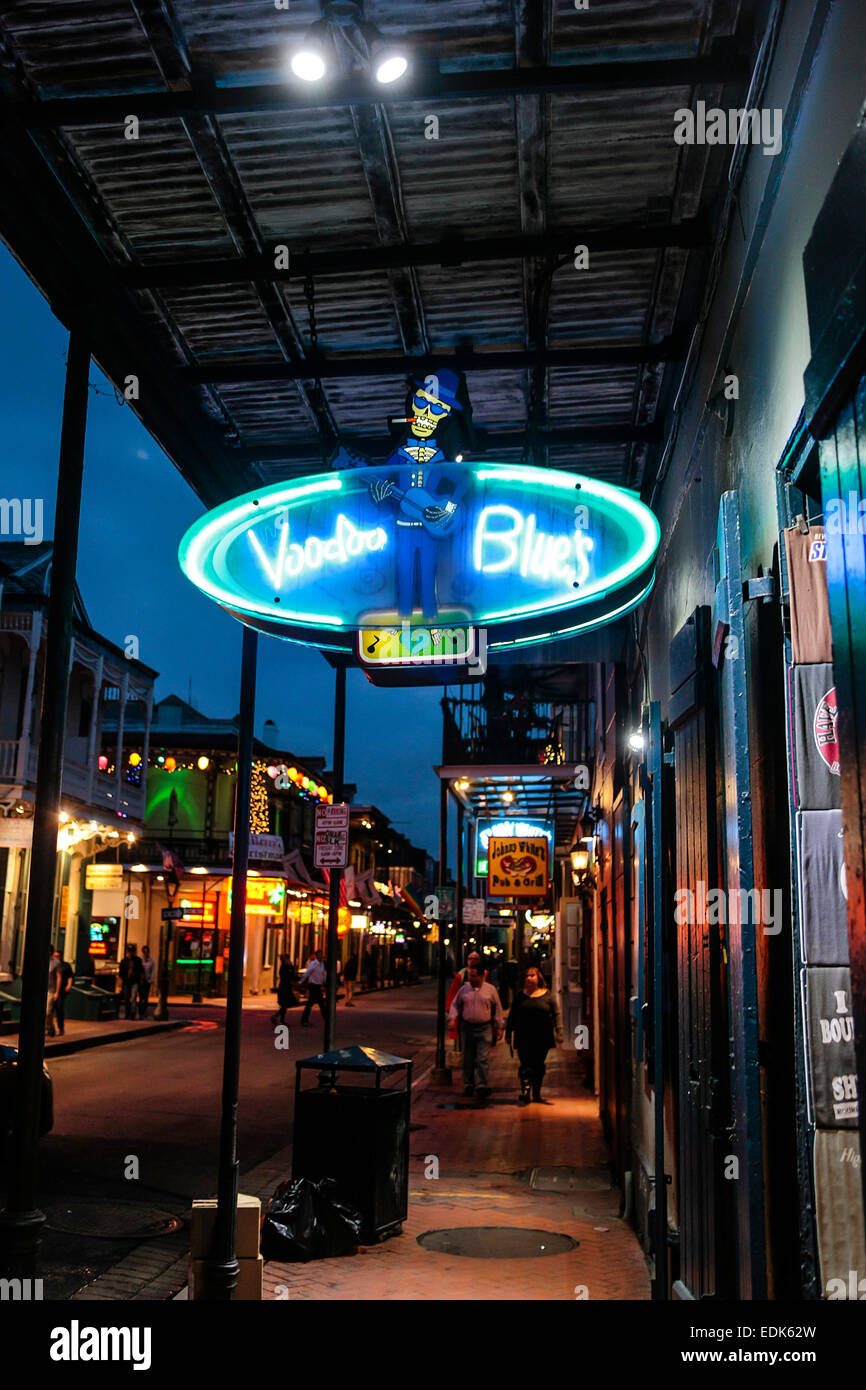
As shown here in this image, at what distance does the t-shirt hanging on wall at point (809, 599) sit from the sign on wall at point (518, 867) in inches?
718

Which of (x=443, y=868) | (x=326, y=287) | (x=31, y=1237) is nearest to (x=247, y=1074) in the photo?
(x=443, y=868)

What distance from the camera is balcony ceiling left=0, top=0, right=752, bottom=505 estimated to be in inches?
157

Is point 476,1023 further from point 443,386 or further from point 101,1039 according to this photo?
point 443,386

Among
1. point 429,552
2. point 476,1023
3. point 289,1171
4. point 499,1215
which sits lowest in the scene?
point 289,1171

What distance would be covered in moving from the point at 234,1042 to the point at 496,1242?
2.94 metres

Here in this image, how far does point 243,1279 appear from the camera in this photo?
588 cm

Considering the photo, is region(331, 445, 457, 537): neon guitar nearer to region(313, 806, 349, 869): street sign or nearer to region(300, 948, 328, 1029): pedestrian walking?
region(313, 806, 349, 869): street sign

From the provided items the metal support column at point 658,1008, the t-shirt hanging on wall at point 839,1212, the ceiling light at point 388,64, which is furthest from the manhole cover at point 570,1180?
the ceiling light at point 388,64

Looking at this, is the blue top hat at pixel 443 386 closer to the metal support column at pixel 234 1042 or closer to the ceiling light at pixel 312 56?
the metal support column at pixel 234 1042

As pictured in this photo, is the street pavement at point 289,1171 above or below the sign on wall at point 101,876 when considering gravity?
below

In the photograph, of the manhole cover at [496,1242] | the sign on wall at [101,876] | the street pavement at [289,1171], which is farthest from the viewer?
the sign on wall at [101,876]

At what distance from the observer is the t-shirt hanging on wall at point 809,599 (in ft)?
10.2

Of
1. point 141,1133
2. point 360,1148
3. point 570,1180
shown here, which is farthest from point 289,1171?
point 360,1148

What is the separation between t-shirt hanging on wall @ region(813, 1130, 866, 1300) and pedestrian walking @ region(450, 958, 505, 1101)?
44.1 ft
